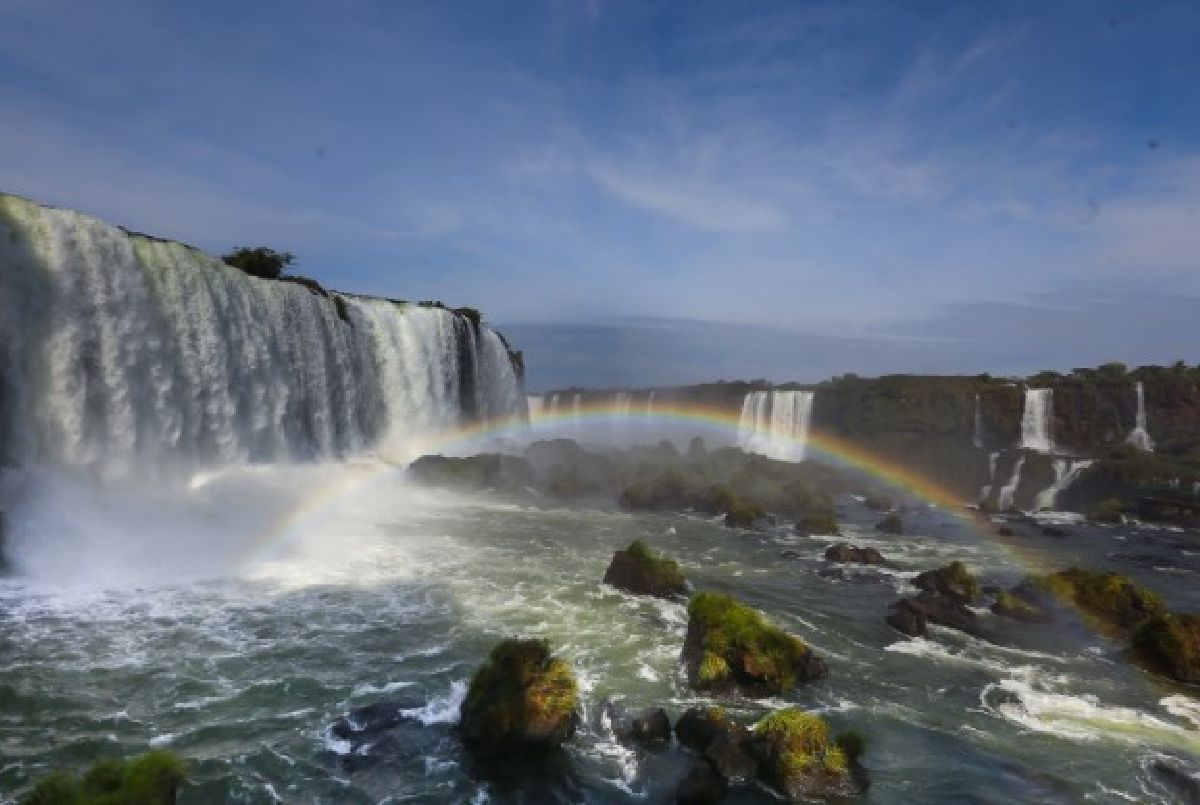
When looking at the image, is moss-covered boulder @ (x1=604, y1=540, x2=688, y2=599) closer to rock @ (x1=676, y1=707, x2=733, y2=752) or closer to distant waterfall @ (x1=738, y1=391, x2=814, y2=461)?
rock @ (x1=676, y1=707, x2=733, y2=752)

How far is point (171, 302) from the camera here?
24.2m

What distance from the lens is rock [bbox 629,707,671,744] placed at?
10.9 meters

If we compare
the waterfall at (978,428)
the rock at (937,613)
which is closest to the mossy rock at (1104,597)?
the rock at (937,613)

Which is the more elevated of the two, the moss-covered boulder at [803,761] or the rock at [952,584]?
the moss-covered boulder at [803,761]

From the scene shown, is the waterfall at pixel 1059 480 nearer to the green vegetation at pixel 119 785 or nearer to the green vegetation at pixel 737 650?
the green vegetation at pixel 737 650

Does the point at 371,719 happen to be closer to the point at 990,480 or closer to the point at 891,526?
the point at 891,526

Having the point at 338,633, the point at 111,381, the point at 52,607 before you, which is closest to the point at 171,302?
the point at 111,381

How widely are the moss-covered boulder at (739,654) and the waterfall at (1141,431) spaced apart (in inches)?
1791

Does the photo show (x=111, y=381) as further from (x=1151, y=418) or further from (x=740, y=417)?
(x=1151, y=418)

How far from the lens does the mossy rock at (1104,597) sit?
730 inches

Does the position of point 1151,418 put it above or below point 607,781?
above

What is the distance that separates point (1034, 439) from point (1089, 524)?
1395 cm

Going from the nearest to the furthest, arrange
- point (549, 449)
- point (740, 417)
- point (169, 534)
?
point (169, 534) < point (549, 449) < point (740, 417)

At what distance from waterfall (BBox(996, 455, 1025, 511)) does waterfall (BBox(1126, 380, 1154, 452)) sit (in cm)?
958
